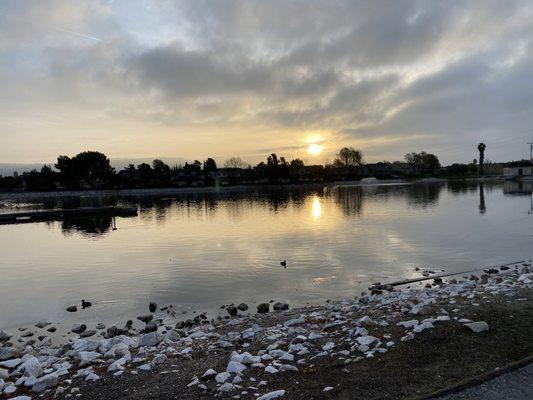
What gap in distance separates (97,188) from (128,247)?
567ft

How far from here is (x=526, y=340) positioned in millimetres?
9609

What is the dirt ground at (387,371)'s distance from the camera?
801cm

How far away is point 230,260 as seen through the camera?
2870 cm

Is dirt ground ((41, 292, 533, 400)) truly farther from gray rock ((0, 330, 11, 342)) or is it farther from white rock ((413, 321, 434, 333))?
gray rock ((0, 330, 11, 342))

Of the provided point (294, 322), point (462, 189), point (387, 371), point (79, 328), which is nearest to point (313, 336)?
point (294, 322)

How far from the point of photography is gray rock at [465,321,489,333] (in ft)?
34.1

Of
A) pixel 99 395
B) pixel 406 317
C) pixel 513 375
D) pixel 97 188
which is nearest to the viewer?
pixel 513 375

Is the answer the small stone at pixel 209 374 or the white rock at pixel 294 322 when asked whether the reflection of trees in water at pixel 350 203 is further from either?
the small stone at pixel 209 374

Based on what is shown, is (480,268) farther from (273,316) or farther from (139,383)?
(139,383)

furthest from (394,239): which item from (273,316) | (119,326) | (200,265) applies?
(119,326)

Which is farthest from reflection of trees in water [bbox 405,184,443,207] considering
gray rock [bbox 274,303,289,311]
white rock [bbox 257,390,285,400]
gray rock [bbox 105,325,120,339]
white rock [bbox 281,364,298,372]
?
white rock [bbox 257,390,285,400]

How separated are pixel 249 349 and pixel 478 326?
5.68 m

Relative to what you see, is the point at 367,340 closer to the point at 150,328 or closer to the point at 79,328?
the point at 150,328

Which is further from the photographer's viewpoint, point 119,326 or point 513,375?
point 119,326
